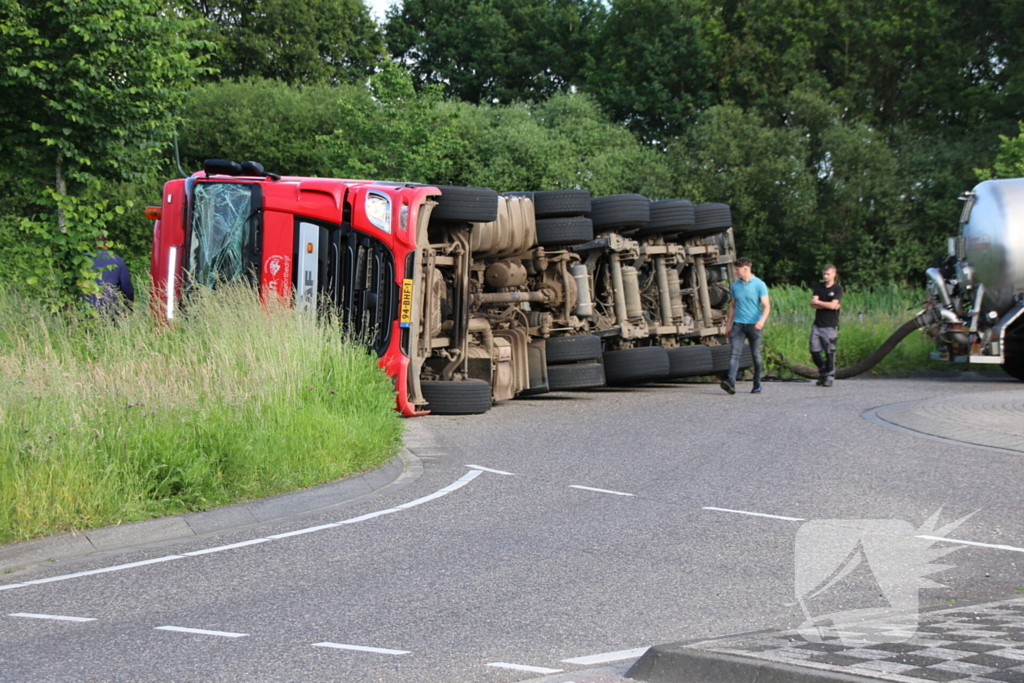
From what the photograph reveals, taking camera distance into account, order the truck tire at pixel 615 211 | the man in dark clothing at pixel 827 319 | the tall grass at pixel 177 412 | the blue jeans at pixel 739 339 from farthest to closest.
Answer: the man in dark clothing at pixel 827 319 → the truck tire at pixel 615 211 → the blue jeans at pixel 739 339 → the tall grass at pixel 177 412

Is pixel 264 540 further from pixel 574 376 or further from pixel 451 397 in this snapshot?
pixel 574 376

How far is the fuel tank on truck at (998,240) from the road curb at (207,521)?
13.1 m

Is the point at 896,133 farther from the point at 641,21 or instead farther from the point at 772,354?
the point at 772,354

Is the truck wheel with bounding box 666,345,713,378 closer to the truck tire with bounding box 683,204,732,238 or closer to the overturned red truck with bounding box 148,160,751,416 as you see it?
the overturned red truck with bounding box 148,160,751,416

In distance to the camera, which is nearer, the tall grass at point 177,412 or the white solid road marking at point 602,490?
the tall grass at point 177,412

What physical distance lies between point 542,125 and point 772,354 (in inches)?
1068

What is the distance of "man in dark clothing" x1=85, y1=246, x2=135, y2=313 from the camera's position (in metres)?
14.7

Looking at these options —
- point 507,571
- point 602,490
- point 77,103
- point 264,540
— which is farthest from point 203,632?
point 77,103

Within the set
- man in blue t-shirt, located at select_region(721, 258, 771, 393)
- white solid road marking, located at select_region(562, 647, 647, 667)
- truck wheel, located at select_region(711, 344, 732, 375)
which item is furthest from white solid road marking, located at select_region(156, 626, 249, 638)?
truck wheel, located at select_region(711, 344, 732, 375)

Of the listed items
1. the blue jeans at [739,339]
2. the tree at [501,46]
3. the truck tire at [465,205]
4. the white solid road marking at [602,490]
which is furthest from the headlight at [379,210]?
the tree at [501,46]

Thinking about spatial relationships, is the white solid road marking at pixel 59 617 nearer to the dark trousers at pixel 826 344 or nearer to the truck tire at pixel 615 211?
the truck tire at pixel 615 211

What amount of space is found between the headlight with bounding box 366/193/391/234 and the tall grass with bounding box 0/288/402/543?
186 centimetres

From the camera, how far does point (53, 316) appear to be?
47.7ft

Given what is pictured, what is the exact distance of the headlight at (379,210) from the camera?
1441 cm
